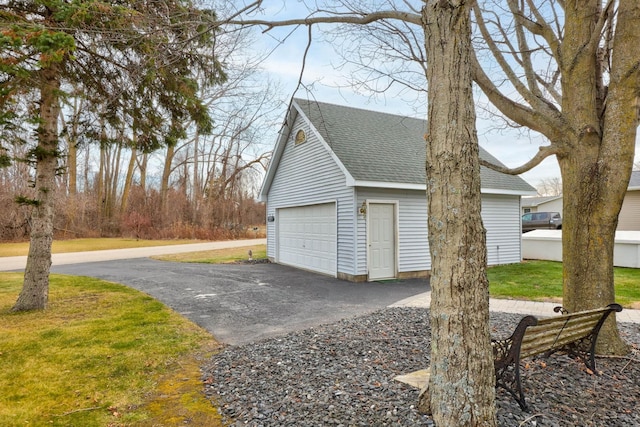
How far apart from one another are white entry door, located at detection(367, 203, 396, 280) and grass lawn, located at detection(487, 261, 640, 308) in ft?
8.22

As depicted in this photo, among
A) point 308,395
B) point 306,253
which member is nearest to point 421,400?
point 308,395

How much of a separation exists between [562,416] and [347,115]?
11225 millimetres

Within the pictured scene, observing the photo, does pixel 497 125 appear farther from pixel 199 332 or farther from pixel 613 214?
pixel 199 332

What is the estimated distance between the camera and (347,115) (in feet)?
41.6

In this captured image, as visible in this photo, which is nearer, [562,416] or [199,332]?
[562,416]

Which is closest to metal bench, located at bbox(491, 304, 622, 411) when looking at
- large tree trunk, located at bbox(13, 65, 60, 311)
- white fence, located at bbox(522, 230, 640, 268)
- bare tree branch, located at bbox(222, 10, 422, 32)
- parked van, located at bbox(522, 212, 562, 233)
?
bare tree branch, located at bbox(222, 10, 422, 32)

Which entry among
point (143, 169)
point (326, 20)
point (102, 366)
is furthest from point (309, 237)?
point (143, 169)

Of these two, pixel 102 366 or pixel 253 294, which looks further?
pixel 253 294

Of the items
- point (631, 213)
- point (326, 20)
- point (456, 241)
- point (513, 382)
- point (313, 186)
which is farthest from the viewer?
point (631, 213)

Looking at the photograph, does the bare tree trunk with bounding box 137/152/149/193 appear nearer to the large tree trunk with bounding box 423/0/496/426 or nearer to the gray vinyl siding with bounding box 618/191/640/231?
the large tree trunk with bounding box 423/0/496/426

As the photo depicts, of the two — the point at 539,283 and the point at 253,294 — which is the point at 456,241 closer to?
the point at 253,294

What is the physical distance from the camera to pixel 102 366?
3.94 meters

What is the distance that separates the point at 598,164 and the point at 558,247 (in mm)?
10825

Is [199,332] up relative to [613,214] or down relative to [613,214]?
down
